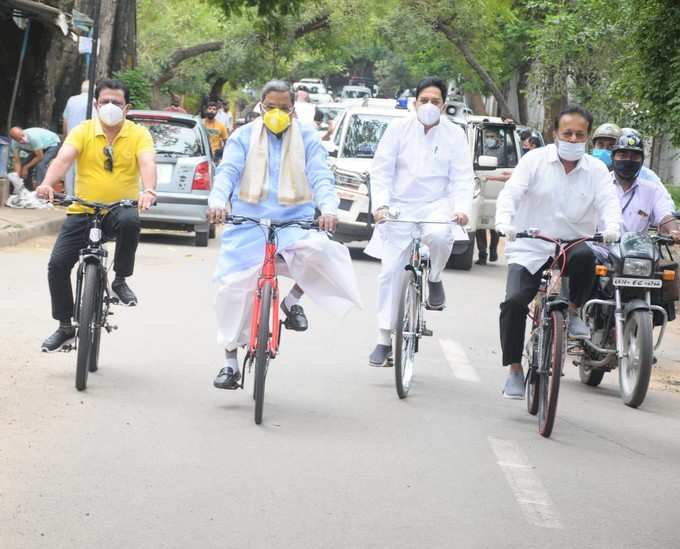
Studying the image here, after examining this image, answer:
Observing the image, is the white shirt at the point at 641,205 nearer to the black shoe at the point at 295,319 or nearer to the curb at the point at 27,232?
the black shoe at the point at 295,319

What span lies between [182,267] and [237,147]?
310 inches

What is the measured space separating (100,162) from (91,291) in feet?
2.94

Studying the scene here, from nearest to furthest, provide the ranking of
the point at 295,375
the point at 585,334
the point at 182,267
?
the point at 585,334 → the point at 295,375 → the point at 182,267

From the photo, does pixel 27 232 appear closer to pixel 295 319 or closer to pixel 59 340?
pixel 59 340

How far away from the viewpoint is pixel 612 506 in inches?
253

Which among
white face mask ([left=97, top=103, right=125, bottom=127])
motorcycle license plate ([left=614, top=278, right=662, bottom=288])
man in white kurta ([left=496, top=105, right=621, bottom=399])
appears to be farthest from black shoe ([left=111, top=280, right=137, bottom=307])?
motorcycle license plate ([left=614, top=278, right=662, bottom=288])

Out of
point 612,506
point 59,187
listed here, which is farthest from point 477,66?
point 612,506

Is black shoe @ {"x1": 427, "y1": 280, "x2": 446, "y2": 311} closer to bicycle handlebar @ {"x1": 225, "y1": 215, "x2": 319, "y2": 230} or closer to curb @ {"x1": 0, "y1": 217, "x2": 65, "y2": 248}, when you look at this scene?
bicycle handlebar @ {"x1": 225, "y1": 215, "x2": 319, "y2": 230}

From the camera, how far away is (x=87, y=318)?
830 cm

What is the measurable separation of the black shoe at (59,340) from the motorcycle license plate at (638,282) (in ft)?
11.4

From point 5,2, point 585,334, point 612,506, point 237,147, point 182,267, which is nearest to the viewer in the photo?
point 612,506

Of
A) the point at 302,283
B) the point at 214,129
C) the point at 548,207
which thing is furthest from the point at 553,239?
the point at 214,129

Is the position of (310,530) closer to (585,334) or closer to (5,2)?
(585,334)

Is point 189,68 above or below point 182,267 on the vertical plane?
above
